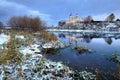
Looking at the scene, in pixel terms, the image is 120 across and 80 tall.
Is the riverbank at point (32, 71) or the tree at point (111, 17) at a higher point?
the tree at point (111, 17)

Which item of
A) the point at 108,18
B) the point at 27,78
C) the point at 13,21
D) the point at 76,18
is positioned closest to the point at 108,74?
the point at 27,78

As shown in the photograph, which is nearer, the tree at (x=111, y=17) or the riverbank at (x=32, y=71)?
the riverbank at (x=32, y=71)

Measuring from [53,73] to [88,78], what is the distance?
1860 millimetres

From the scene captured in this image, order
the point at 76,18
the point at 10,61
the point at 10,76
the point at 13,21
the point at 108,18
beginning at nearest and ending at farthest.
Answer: the point at 10,76, the point at 10,61, the point at 13,21, the point at 108,18, the point at 76,18

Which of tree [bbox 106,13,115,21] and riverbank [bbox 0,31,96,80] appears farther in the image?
tree [bbox 106,13,115,21]

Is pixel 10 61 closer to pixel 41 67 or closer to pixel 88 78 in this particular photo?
pixel 41 67

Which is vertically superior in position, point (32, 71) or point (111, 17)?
point (111, 17)

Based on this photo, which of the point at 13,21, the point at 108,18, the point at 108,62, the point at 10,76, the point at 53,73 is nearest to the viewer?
the point at 10,76

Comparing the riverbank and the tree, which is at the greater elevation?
the tree

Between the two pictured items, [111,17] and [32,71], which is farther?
[111,17]

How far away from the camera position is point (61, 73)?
11820mm

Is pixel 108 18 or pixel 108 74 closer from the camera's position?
pixel 108 74

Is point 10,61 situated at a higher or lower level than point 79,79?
higher

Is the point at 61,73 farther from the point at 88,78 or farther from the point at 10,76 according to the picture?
the point at 10,76
